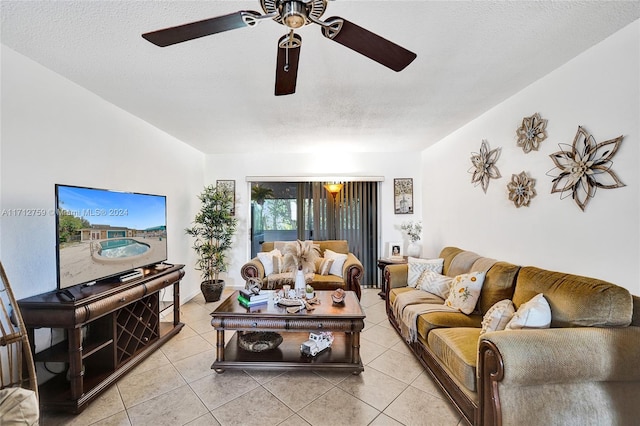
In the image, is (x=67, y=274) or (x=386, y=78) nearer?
(x=67, y=274)

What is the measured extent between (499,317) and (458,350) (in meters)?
0.41

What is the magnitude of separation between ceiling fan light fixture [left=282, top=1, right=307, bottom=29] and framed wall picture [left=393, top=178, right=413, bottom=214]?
12.8ft

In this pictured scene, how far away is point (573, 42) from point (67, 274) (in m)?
3.86

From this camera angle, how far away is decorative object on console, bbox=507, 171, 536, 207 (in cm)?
233

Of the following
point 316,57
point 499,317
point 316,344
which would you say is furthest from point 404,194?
point 316,57

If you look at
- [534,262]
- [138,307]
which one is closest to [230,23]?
[138,307]

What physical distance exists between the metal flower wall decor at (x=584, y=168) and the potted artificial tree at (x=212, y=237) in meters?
4.03

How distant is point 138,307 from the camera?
98.7 inches

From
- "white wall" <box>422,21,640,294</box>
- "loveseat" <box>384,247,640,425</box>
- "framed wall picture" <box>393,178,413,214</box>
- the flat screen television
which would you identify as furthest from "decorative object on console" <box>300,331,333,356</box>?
"framed wall picture" <box>393,178,413,214</box>

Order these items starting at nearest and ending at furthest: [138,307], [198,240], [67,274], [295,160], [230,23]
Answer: [230,23] < [67,274] < [138,307] < [198,240] < [295,160]

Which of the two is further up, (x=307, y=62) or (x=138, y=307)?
(x=307, y=62)

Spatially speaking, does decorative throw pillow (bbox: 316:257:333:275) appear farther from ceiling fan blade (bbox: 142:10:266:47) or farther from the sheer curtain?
ceiling fan blade (bbox: 142:10:266:47)

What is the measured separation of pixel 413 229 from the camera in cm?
462

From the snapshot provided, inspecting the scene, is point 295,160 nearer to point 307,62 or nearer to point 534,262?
point 307,62
